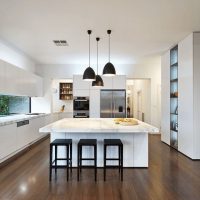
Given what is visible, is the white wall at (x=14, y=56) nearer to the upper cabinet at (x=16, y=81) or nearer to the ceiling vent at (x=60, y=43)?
the upper cabinet at (x=16, y=81)

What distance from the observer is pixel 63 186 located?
117 inches

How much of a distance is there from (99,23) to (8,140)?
3080 millimetres

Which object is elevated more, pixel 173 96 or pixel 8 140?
pixel 173 96

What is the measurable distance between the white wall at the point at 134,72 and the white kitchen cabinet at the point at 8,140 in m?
3.31

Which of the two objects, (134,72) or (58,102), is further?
(58,102)

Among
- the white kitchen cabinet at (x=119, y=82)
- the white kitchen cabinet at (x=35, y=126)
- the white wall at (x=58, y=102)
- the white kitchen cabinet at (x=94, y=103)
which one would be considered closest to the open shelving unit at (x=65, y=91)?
the white wall at (x=58, y=102)

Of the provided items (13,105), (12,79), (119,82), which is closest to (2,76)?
(12,79)

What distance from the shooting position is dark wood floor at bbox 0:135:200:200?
2.66 m

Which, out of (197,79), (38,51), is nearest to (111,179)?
(197,79)

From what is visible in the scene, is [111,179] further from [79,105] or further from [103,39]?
[79,105]

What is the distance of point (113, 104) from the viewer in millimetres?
7117

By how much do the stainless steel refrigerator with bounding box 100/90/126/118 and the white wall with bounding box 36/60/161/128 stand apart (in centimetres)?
90

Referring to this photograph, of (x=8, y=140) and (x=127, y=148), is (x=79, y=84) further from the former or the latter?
(x=127, y=148)

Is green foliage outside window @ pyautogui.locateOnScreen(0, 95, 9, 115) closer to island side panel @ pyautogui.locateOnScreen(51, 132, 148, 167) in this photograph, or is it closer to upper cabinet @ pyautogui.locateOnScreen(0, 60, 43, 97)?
upper cabinet @ pyautogui.locateOnScreen(0, 60, 43, 97)
